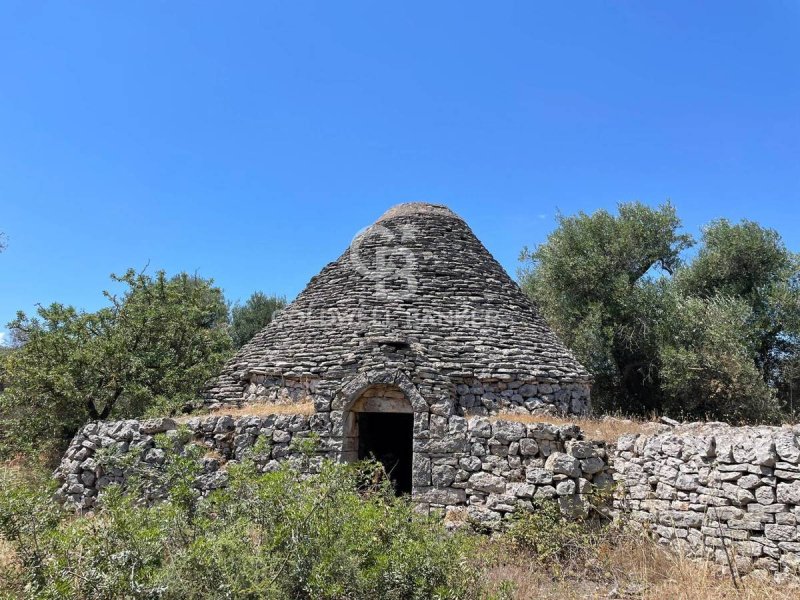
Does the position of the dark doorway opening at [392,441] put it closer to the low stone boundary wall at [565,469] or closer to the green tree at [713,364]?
the low stone boundary wall at [565,469]

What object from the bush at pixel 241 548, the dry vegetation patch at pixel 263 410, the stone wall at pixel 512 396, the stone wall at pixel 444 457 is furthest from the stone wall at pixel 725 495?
the dry vegetation patch at pixel 263 410

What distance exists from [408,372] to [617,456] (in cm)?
319

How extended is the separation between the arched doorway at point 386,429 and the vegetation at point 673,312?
281 inches

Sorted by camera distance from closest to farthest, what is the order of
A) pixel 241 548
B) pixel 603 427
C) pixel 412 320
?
1. pixel 241 548
2. pixel 603 427
3. pixel 412 320

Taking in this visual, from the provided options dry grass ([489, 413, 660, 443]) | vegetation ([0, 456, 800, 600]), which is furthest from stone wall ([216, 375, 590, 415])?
vegetation ([0, 456, 800, 600])

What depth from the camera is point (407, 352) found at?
8.33 meters

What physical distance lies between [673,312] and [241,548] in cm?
1448

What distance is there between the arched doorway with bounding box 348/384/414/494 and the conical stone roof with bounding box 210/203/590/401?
0.52m

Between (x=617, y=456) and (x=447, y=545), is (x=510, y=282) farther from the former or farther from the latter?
(x=447, y=545)

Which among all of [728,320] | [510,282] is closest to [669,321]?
[728,320]

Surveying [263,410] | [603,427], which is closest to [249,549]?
[263,410]

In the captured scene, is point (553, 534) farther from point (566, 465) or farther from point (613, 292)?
point (613, 292)

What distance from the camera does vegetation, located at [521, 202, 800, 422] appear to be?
43.0 ft

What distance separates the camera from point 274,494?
3465mm
